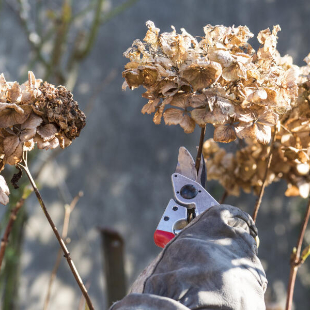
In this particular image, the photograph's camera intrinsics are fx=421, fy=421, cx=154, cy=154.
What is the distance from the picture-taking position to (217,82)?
0.66 meters

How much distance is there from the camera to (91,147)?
2.49m

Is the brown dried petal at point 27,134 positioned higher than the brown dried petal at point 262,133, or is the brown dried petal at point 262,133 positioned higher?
the brown dried petal at point 262,133

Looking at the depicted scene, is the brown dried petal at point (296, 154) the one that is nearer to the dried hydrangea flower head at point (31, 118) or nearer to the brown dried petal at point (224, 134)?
the brown dried petal at point (224, 134)

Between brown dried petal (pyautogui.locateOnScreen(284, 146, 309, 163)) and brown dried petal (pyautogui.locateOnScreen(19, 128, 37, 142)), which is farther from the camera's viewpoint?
brown dried petal (pyautogui.locateOnScreen(284, 146, 309, 163))

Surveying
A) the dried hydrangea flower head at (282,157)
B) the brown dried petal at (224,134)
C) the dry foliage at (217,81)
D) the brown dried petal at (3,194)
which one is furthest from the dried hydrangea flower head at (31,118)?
the dried hydrangea flower head at (282,157)

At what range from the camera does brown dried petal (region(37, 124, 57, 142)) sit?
0.60 meters

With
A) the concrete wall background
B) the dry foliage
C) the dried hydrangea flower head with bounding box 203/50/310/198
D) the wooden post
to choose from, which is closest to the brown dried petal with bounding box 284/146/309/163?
the dried hydrangea flower head with bounding box 203/50/310/198

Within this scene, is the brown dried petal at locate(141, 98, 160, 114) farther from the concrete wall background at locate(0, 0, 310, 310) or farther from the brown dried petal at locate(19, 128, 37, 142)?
the concrete wall background at locate(0, 0, 310, 310)

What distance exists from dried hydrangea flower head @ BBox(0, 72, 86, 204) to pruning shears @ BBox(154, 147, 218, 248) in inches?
7.9

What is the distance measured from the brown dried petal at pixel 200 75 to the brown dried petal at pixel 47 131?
0.21 meters

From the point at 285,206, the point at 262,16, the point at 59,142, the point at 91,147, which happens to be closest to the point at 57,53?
the point at 91,147

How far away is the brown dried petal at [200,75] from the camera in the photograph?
24.3 inches

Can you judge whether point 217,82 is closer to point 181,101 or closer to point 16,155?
point 181,101

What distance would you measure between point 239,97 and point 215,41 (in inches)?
3.7
